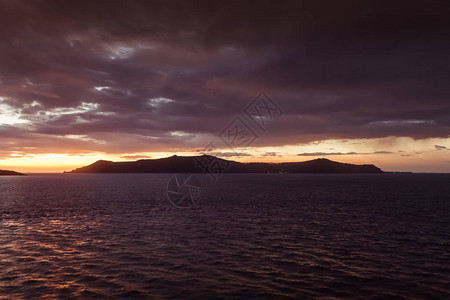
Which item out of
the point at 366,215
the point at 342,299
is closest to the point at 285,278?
the point at 342,299

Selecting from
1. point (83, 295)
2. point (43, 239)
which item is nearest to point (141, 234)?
point (43, 239)

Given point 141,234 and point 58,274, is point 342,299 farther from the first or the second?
point 141,234

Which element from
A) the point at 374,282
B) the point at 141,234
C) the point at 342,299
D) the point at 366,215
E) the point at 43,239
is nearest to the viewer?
the point at 342,299

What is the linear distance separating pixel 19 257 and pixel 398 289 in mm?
39316

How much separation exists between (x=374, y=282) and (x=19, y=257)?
124 feet

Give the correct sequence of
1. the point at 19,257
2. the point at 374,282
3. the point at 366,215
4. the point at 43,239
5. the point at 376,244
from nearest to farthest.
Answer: the point at 374,282 → the point at 19,257 → the point at 376,244 → the point at 43,239 → the point at 366,215

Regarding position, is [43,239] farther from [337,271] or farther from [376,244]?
[376,244]

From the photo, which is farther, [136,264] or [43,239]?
[43,239]

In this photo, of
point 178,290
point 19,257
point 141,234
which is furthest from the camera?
point 141,234

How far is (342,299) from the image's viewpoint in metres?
22.0

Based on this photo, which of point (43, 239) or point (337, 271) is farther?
point (43, 239)

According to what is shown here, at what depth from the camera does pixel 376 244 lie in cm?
3825

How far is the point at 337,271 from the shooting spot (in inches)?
1101

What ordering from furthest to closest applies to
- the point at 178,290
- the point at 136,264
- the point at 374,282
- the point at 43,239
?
the point at 43,239 < the point at 136,264 < the point at 374,282 < the point at 178,290
